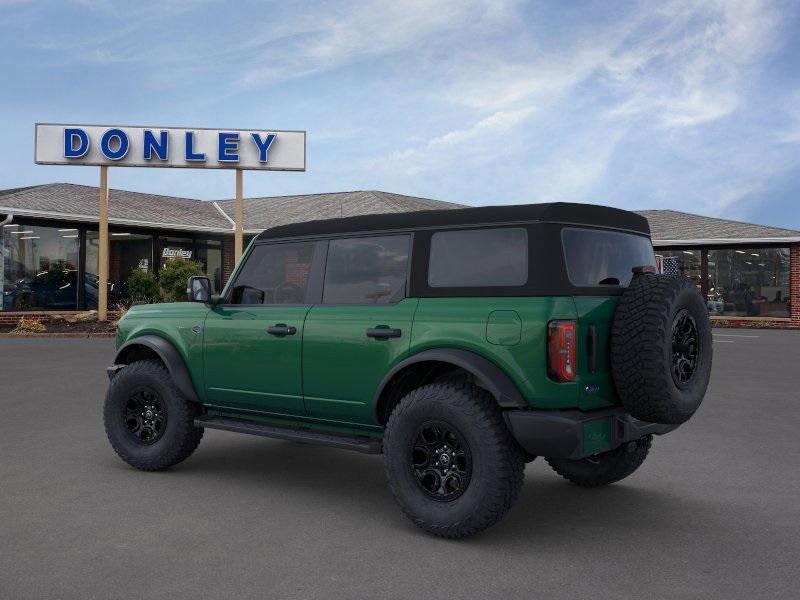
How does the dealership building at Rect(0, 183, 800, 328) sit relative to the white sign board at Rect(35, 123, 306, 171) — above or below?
below

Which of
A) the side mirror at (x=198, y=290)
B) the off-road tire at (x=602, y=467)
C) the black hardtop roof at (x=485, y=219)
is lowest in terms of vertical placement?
the off-road tire at (x=602, y=467)

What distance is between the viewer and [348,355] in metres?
5.30

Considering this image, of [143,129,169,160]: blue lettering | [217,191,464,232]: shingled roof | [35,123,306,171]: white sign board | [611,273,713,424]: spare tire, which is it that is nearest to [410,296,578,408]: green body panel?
[611,273,713,424]: spare tire

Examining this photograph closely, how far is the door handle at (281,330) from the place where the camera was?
18.5 feet

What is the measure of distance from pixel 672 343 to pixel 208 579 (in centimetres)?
298

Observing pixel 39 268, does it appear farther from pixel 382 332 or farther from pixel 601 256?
pixel 601 256

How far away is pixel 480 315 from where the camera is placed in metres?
4.74

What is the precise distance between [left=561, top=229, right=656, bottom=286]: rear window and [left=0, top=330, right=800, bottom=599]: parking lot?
157 cm

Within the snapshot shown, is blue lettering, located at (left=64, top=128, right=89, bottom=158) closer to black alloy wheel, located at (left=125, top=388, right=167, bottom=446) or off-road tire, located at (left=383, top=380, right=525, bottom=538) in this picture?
black alloy wheel, located at (left=125, top=388, right=167, bottom=446)

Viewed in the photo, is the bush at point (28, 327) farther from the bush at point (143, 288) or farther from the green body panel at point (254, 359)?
the green body panel at point (254, 359)

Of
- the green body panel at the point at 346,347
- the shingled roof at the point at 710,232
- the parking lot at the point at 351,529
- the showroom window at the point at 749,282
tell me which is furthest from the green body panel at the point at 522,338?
the showroom window at the point at 749,282

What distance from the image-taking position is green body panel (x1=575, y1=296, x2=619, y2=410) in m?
4.54

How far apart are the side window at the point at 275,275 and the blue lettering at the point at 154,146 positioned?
2023 centimetres

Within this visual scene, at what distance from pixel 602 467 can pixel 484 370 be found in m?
1.83
